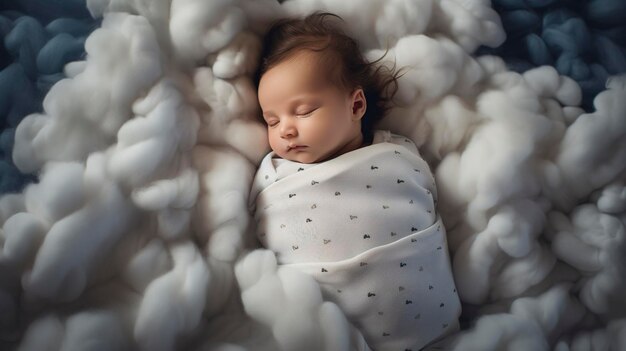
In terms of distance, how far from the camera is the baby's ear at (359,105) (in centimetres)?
89

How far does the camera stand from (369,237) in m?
0.78

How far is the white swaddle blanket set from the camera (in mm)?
758

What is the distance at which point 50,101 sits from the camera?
26.9 inches

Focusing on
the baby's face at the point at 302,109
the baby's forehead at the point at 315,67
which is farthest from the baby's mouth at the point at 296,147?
the baby's forehead at the point at 315,67

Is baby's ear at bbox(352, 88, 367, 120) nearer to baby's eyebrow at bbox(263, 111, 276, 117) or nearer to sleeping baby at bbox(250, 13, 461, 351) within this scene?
sleeping baby at bbox(250, 13, 461, 351)

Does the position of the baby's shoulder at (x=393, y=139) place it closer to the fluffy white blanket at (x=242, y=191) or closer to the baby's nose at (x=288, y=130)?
the fluffy white blanket at (x=242, y=191)

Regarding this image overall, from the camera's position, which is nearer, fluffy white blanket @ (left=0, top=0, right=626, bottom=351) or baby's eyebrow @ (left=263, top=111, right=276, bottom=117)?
fluffy white blanket @ (left=0, top=0, right=626, bottom=351)

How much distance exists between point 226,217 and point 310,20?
14.8 inches

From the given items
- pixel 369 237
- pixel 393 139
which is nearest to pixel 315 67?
pixel 393 139

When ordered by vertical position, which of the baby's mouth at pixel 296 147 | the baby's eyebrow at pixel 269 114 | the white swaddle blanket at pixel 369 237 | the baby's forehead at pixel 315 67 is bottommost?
the white swaddle blanket at pixel 369 237

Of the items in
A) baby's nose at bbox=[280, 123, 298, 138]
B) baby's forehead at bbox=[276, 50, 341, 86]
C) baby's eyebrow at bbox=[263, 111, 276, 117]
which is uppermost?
baby's forehead at bbox=[276, 50, 341, 86]

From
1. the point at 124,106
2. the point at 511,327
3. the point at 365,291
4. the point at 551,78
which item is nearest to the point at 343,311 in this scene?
the point at 365,291

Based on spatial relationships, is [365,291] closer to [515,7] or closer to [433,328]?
[433,328]

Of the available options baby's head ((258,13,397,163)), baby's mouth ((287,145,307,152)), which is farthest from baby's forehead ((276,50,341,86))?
baby's mouth ((287,145,307,152))
